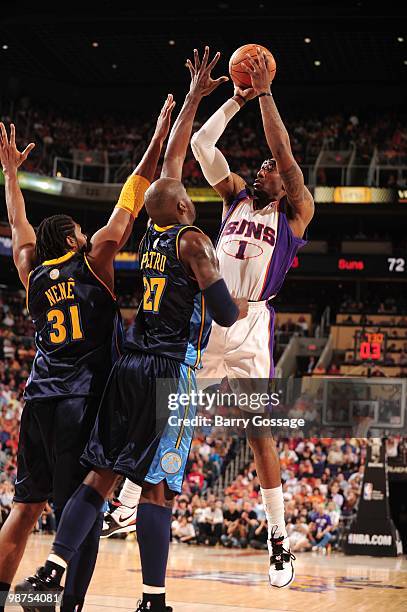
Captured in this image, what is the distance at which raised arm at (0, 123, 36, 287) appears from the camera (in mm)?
5508

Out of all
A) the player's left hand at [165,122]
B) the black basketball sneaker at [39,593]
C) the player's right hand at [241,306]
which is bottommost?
the black basketball sneaker at [39,593]

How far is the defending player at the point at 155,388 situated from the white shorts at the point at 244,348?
832 millimetres

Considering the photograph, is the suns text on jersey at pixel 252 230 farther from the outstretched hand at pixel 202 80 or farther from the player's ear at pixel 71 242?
the player's ear at pixel 71 242

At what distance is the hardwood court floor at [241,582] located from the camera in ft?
26.0

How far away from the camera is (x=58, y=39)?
25.3m

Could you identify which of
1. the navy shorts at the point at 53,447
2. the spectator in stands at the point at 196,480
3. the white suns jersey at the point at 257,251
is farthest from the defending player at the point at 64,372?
the spectator in stands at the point at 196,480

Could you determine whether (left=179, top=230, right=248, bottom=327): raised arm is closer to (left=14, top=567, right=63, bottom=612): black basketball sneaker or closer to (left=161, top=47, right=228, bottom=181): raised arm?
(left=161, top=47, right=228, bottom=181): raised arm

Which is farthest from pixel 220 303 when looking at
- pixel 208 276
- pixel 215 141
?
pixel 215 141

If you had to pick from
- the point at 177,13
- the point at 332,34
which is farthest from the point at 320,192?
the point at 177,13

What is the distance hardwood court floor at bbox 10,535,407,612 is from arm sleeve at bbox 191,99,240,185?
146 inches

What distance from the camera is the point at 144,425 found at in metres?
4.76

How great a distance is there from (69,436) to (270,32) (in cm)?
2071

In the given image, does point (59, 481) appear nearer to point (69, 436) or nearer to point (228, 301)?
point (69, 436)

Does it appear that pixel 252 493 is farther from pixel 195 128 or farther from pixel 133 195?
pixel 195 128
